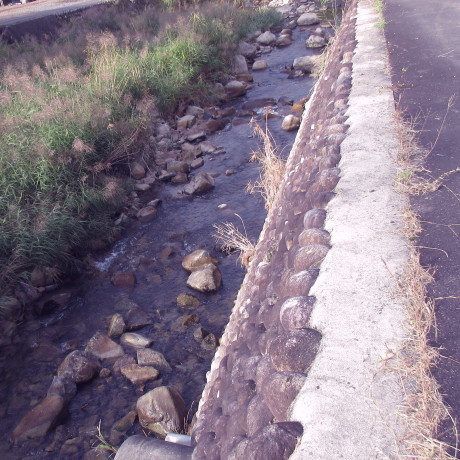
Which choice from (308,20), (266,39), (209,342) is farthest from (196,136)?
(308,20)

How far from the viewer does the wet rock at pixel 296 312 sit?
2.25m

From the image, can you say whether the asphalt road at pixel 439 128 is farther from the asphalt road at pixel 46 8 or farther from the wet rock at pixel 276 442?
the asphalt road at pixel 46 8

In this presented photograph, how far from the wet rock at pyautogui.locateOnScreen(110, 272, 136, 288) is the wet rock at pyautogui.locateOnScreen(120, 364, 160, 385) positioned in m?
1.29

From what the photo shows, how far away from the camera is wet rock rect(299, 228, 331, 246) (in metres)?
2.74

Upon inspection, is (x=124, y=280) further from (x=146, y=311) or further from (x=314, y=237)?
(x=314, y=237)

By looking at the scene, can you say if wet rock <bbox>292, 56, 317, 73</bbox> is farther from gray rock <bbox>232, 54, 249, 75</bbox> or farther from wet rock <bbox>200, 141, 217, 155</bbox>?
wet rock <bbox>200, 141, 217, 155</bbox>

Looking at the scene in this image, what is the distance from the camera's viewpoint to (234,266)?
521 centimetres

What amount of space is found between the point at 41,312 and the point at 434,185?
150 inches

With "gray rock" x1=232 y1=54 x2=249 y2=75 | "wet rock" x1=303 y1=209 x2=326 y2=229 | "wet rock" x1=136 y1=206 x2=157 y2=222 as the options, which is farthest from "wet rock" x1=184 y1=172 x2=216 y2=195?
"gray rock" x1=232 y1=54 x2=249 y2=75

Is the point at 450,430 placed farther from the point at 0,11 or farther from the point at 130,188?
the point at 0,11

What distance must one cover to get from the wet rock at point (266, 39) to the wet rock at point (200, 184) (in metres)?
7.31

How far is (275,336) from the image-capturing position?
7.73 ft

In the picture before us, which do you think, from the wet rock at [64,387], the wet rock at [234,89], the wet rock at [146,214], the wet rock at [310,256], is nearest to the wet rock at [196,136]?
the wet rock at [234,89]

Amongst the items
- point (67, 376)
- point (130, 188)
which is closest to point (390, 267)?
point (67, 376)
